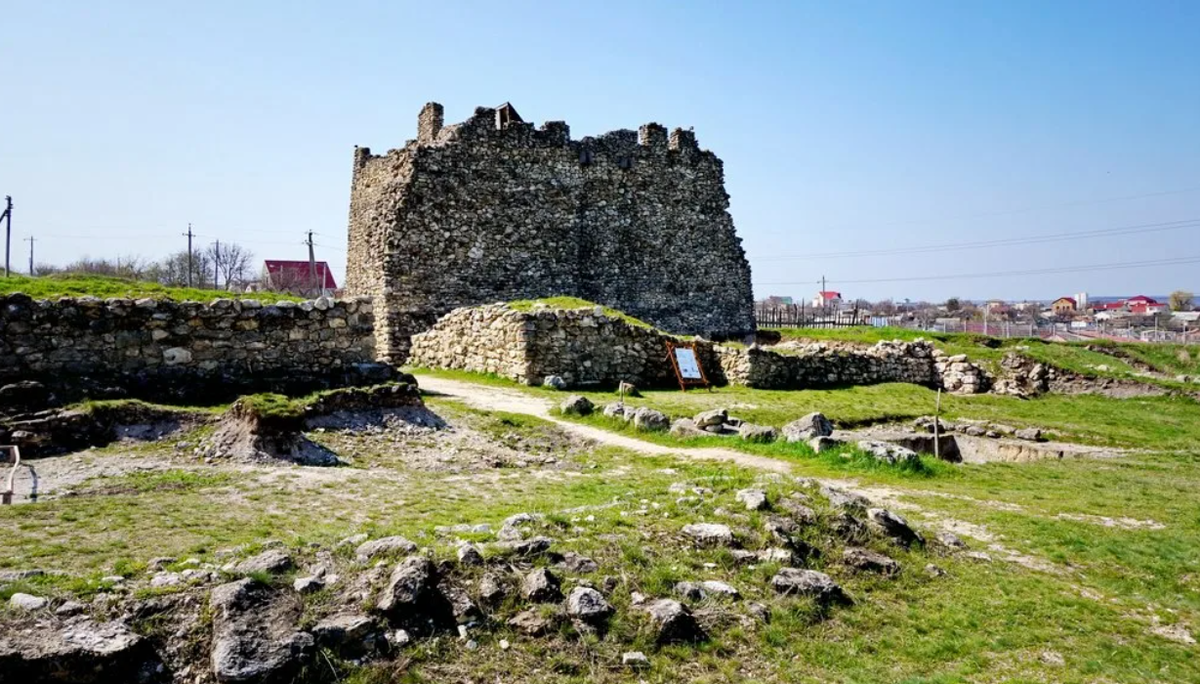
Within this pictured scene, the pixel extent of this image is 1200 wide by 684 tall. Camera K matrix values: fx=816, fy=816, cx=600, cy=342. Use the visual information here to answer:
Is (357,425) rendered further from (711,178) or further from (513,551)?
(711,178)

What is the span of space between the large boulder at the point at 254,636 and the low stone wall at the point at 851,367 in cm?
1729

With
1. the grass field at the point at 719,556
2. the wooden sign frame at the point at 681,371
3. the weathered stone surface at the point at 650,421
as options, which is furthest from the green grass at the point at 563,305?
the grass field at the point at 719,556

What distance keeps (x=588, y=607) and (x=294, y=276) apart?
203 ft

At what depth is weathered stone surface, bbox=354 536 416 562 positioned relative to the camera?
231 inches

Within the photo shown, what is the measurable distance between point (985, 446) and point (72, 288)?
16558 millimetres

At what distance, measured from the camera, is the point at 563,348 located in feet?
64.2

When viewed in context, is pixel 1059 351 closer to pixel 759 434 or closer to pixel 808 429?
pixel 808 429

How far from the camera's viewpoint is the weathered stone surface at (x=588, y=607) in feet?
18.3

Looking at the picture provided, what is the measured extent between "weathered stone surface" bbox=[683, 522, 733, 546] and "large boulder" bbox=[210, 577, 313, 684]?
3221mm

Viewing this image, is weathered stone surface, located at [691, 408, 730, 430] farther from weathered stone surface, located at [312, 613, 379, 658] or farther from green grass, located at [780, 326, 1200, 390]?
green grass, located at [780, 326, 1200, 390]

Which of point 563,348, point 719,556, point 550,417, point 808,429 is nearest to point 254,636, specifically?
point 719,556

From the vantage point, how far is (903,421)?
56.7 feet

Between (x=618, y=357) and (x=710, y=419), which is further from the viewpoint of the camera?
(x=618, y=357)

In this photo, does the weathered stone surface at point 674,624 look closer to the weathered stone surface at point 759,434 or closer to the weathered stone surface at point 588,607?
the weathered stone surface at point 588,607
